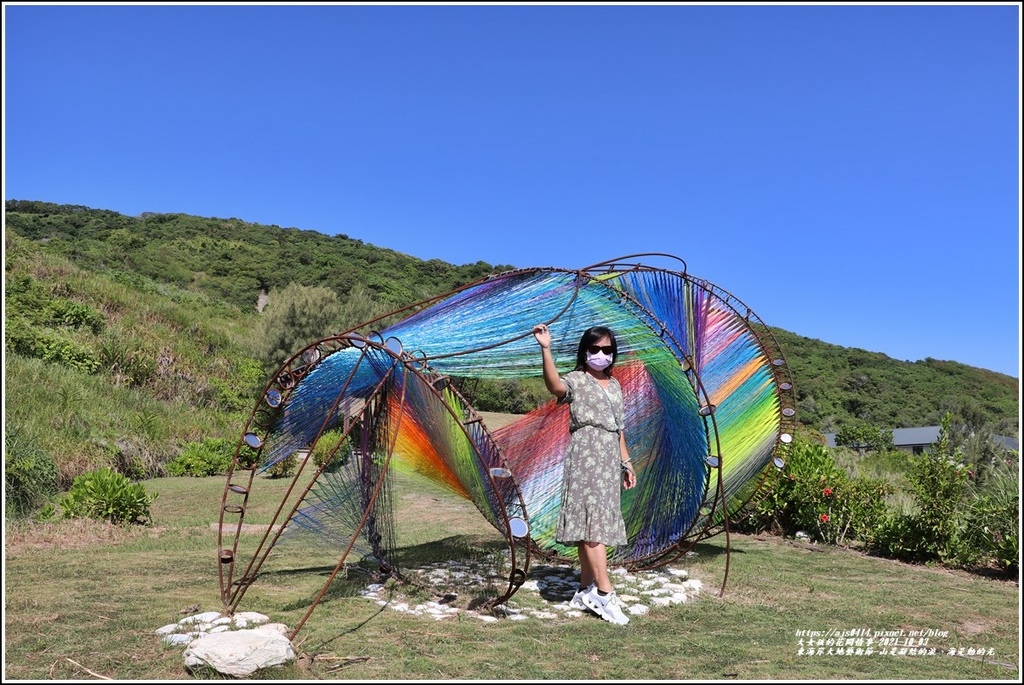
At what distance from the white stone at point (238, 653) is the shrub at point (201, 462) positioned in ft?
28.6

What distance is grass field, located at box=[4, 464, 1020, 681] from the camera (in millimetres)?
3600

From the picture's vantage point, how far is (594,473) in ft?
15.4

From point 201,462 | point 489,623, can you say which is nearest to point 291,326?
point 201,462

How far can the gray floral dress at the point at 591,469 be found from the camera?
15.3 ft

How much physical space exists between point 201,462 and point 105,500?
4.51 metres

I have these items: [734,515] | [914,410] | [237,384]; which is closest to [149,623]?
[734,515]

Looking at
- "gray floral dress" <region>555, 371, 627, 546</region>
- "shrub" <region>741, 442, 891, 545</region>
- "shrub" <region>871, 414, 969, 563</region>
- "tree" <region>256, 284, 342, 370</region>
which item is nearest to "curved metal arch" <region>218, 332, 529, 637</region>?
"gray floral dress" <region>555, 371, 627, 546</region>

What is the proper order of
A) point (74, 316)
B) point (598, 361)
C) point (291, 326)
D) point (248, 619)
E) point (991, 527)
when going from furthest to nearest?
point (291, 326) → point (74, 316) → point (991, 527) → point (598, 361) → point (248, 619)

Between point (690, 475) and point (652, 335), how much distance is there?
3.77 feet

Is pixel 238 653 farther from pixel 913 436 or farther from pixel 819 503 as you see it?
pixel 913 436

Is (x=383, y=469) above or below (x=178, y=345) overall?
below

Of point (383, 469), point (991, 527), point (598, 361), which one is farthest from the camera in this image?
point (991, 527)

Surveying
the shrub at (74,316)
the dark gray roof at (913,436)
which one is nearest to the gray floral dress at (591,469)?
the shrub at (74,316)

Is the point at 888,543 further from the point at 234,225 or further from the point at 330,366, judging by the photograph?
the point at 234,225
